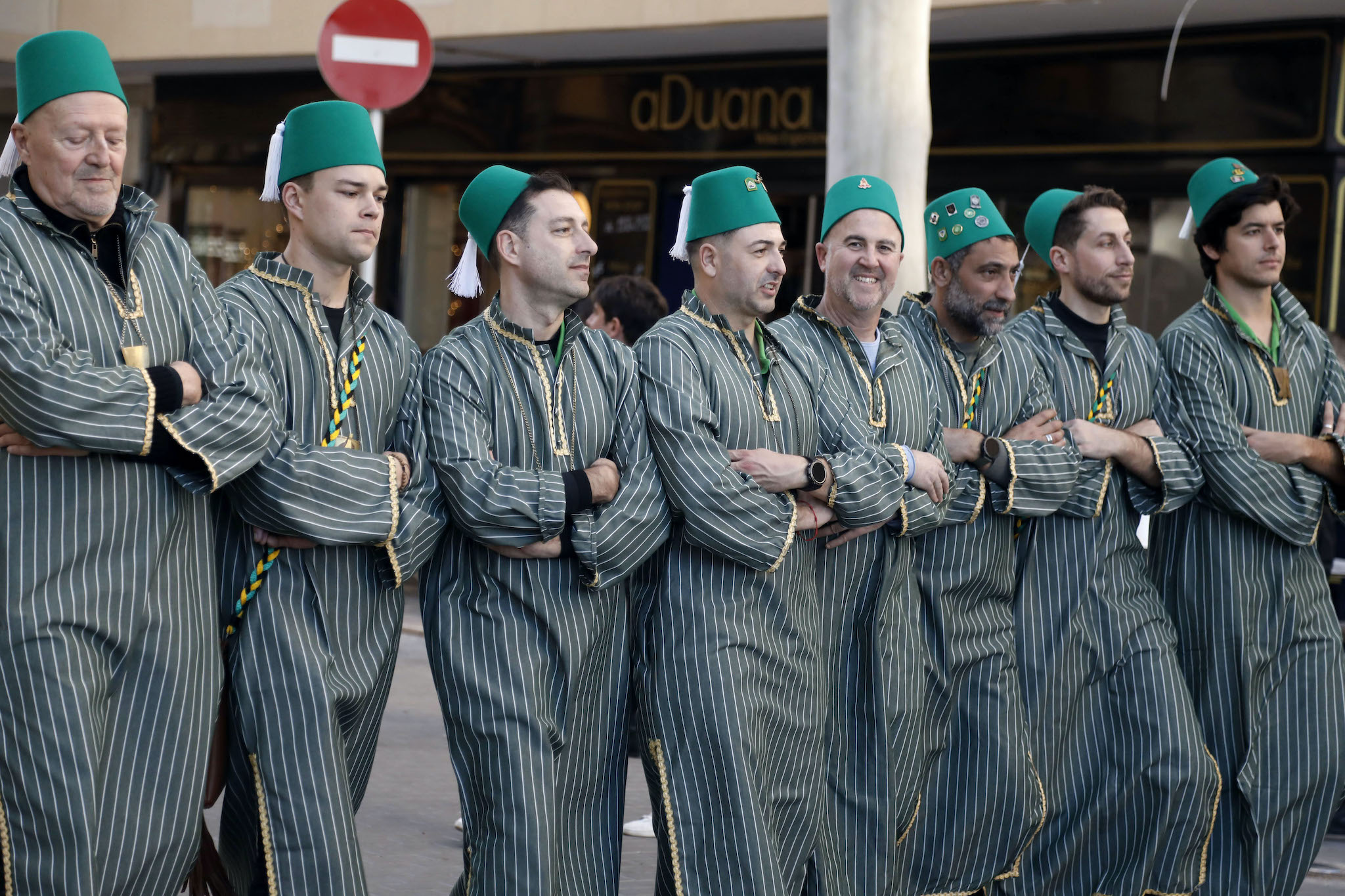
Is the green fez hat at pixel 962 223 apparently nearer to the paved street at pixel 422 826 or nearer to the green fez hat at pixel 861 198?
the green fez hat at pixel 861 198

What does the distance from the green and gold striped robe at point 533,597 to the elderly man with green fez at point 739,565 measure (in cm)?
12

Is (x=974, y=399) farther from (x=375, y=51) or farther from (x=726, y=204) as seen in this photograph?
(x=375, y=51)

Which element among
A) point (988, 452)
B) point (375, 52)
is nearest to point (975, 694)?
point (988, 452)

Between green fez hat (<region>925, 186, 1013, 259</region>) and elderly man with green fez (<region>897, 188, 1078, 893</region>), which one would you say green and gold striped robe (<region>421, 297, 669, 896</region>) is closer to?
elderly man with green fez (<region>897, 188, 1078, 893</region>)

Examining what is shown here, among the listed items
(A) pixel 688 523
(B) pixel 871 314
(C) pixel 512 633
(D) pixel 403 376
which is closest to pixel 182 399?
(D) pixel 403 376

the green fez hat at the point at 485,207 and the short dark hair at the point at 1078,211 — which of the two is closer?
the green fez hat at the point at 485,207

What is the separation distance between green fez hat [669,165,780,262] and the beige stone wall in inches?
195

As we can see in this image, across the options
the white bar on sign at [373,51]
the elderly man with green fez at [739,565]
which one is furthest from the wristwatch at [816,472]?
the white bar on sign at [373,51]

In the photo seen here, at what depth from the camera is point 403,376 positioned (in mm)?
4598

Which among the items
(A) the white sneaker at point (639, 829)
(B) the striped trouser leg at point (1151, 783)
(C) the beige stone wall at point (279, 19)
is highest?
(C) the beige stone wall at point (279, 19)

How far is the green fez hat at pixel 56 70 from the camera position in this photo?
411 cm

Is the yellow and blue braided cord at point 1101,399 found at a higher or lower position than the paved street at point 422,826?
higher

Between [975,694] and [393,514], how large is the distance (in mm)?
1975

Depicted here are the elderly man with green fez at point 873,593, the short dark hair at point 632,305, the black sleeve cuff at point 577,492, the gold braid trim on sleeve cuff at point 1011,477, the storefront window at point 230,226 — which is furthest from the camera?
the storefront window at point 230,226
